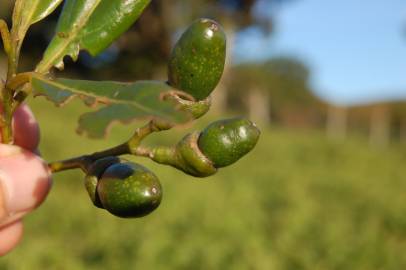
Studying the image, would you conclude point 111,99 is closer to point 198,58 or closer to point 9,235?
point 198,58

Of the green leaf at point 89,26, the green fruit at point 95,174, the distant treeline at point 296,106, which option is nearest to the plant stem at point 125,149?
the green fruit at point 95,174

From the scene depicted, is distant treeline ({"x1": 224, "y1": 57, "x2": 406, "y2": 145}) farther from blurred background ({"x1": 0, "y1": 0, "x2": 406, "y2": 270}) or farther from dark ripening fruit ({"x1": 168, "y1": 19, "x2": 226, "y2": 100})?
dark ripening fruit ({"x1": 168, "y1": 19, "x2": 226, "y2": 100})

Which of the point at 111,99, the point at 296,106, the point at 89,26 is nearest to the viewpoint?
the point at 111,99

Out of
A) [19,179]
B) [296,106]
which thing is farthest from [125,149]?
[296,106]

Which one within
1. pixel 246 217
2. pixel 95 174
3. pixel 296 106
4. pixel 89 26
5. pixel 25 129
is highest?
pixel 89 26

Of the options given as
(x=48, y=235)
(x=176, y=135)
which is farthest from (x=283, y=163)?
(x=48, y=235)

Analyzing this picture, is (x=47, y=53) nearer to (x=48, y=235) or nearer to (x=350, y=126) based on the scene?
(x=48, y=235)

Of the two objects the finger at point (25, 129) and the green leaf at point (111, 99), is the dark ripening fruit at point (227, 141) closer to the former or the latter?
the green leaf at point (111, 99)

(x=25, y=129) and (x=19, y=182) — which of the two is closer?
(x=19, y=182)
